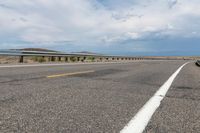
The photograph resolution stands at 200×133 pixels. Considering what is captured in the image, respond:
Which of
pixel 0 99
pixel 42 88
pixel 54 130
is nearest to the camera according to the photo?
pixel 54 130

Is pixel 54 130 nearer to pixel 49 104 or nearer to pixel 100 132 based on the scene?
pixel 100 132

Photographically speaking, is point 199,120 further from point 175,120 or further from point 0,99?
point 0,99

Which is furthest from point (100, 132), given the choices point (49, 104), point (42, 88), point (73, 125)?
point (42, 88)

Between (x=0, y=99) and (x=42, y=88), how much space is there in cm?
144

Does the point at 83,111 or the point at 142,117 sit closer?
the point at 142,117

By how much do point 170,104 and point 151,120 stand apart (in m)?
1.37

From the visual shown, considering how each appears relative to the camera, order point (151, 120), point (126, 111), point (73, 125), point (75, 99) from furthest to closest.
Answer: point (75, 99), point (126, 111), point (151, 120), point (73, 125)

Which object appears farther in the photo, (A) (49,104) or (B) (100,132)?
(A) (49,104)

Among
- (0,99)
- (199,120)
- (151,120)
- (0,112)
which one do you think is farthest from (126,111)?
(0,99)

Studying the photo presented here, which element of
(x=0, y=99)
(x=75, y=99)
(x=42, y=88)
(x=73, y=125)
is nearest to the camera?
(x=73, y=125)

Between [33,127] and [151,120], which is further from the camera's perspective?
[151,120]

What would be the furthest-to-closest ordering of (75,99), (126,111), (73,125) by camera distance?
(75,99)
(126,111)
(73,125)

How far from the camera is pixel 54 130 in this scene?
10.4ft

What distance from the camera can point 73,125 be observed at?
339 centimetres
